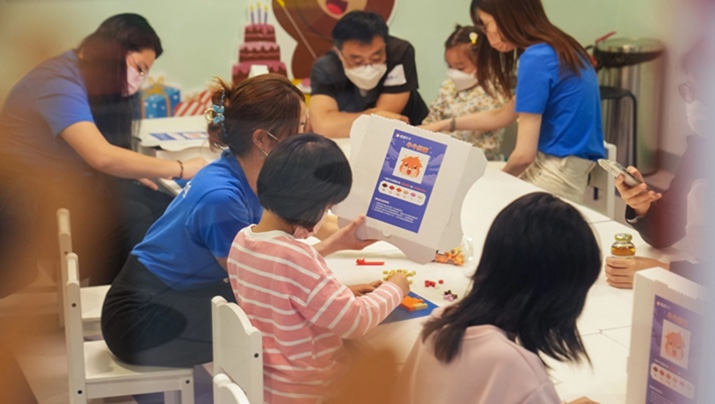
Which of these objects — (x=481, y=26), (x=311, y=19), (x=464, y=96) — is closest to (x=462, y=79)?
(x=464, y=96)

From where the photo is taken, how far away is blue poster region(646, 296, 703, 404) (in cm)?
103

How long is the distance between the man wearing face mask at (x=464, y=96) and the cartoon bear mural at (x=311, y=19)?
0.68 ft

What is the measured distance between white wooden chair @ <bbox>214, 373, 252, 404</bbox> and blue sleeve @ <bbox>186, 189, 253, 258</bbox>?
0.34 meters

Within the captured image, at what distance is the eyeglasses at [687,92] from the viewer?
109cm

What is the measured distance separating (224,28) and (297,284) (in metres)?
0.46

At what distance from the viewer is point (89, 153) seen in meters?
1.57

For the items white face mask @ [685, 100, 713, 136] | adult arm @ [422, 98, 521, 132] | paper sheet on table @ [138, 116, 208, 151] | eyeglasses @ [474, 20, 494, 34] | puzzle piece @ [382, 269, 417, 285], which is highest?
eyeglasses @ [474, 20, 494, 34]

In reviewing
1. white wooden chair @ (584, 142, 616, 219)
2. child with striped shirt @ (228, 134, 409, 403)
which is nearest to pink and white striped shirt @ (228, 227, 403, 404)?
child with striped shirt @ (228, 134, 409, 403)

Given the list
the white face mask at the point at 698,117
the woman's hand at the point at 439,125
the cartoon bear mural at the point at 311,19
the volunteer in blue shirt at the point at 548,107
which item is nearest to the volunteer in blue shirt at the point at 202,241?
the cartoon bear mural at the point at 311,19

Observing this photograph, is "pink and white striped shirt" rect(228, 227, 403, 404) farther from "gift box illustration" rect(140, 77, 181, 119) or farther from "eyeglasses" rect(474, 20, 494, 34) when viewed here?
"eyeglasses" rect(474, 20, 494, 34)

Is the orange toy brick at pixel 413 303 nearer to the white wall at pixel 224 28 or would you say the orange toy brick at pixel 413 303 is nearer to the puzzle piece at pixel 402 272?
the puzzle piece at pixel 402 272

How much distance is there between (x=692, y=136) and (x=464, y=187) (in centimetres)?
50

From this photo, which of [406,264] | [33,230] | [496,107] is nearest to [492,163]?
[496,107]

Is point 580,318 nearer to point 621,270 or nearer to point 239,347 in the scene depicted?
point 621,270
